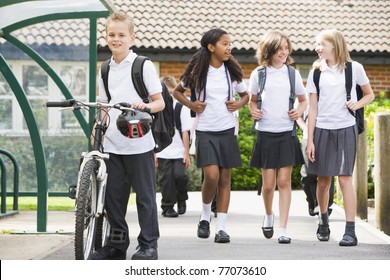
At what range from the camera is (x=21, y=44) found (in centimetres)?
1138

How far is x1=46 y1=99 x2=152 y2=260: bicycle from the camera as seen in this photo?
23.4 feet

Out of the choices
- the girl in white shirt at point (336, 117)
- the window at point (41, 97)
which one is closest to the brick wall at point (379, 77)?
the window at point (41, 97)

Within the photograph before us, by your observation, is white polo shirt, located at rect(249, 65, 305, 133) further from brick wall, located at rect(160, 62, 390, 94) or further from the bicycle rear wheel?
brick wall, located at rect(160, 62, 390, 94)

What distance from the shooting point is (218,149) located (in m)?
9.46

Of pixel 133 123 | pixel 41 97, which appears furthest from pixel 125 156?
pixel 41 97

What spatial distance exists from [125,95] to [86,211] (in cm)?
94

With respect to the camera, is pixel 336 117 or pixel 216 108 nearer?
pixel 336 117

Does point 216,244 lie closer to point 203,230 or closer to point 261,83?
point 203,230

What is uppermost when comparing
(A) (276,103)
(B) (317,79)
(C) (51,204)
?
(B) (317,79)

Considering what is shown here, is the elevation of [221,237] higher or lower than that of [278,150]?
lower

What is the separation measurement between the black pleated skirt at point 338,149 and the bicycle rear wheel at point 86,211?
2570mm

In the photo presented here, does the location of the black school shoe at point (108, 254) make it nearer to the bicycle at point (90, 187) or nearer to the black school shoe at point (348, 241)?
the bicycle at point (90, 187)

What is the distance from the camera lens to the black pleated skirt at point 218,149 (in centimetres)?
946

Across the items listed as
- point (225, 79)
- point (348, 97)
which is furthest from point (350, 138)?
point (225, 79)
